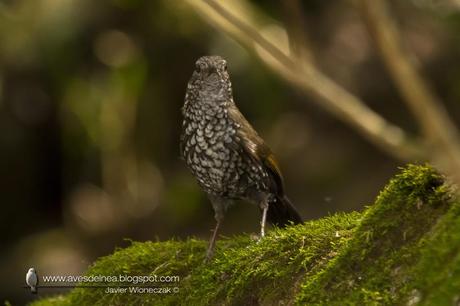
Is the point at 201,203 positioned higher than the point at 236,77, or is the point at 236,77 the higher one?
the point at 236,77

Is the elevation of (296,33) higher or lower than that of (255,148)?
lower

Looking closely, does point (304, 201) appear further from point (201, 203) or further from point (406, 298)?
point (406, 298)

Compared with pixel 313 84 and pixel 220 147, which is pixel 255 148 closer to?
pixel 220 147

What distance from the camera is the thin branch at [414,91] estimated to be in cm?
134

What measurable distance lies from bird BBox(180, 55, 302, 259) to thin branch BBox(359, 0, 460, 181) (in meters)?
3.58

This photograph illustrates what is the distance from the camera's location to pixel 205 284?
14.4ft

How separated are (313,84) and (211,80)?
145 inches

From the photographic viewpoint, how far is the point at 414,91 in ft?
4.44

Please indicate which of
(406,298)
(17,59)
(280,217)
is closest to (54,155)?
(17,59)

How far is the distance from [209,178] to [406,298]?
1.91m

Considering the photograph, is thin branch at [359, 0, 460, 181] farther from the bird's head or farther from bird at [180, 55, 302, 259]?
the bird's head

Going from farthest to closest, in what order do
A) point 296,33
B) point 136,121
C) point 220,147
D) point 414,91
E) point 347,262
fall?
1. point 136,121
2. point 220,147
3. point 347,262
4. point 296,33
5. point 414,91

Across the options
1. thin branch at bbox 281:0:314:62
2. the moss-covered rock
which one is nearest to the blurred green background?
the moss-covered rock

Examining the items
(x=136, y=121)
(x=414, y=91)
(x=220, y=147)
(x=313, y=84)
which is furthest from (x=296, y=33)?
(x=136, y=121)
